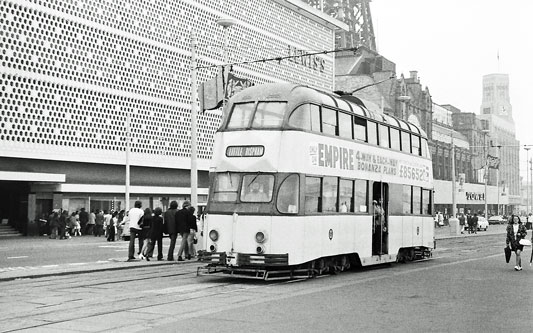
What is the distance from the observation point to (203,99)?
27609 mm

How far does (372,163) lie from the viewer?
19.2 m

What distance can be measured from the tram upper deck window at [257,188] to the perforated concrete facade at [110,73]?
29.9 meters

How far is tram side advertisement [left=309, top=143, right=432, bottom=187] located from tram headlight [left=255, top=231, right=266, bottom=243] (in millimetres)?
2052

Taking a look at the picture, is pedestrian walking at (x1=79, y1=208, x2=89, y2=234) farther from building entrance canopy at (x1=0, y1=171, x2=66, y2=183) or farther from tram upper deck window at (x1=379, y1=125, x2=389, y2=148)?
tram upper deck window at (x1=379, y1=125, x2=389, y2=148)

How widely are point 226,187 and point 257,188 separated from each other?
0.79 m

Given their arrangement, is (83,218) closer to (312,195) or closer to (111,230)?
(111,230)

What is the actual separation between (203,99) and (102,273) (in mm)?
10971

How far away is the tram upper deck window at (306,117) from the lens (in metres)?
16.0

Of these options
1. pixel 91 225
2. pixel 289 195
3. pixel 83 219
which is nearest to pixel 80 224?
pixel 83 219

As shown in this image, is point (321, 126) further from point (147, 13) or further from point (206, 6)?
point (206, 6)

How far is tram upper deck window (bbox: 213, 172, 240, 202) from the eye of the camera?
628 inches

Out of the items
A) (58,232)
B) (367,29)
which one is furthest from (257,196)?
(367,29)

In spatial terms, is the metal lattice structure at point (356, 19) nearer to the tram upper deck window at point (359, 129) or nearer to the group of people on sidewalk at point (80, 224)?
the group of people on sidewalk at point (80, 224)

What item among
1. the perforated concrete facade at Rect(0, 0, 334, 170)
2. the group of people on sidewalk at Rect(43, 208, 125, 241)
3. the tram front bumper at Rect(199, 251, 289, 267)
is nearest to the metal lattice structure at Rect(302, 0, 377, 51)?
the perforated concrete facade at Rect(0, 0, 334, 170)
